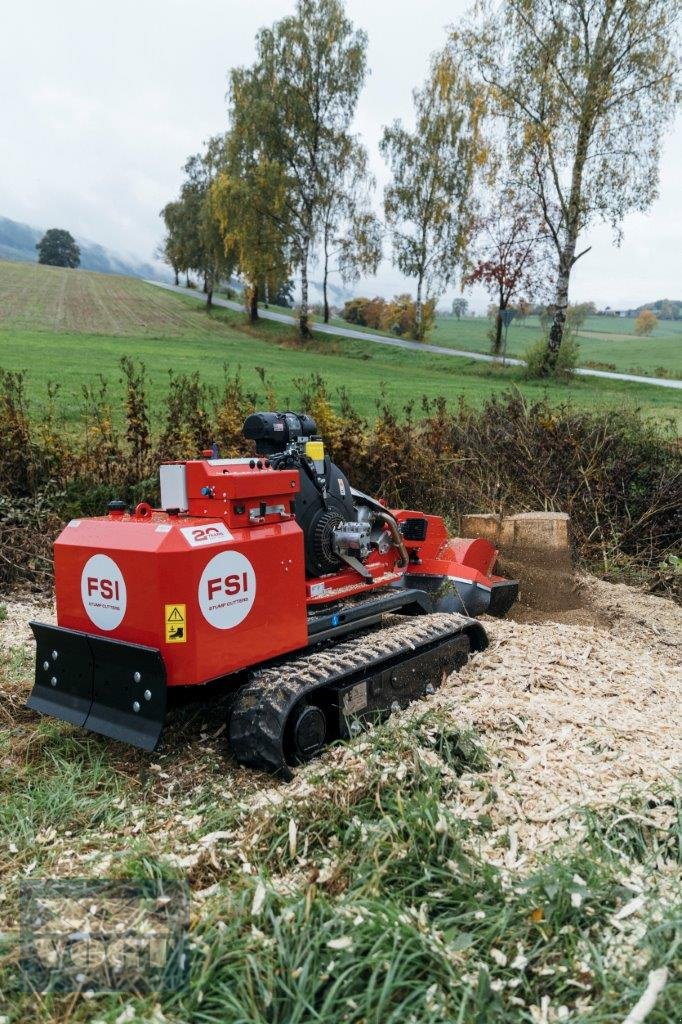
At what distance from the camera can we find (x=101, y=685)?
3926 millimetres

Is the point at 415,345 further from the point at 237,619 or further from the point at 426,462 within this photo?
the point at 237,619

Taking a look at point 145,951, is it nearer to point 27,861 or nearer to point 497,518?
point 27,861

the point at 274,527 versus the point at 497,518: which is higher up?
the point at 274,527

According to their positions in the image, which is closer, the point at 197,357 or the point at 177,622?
the point at 177,622

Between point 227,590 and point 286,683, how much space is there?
554mm

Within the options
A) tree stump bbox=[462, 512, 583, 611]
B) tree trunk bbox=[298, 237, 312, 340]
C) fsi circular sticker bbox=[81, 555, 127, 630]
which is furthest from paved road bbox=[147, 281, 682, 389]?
fsi circular sticker bbox=[81, 555, 127, 630]

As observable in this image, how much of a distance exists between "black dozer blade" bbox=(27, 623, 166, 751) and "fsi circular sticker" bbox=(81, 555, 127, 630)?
0.34ft

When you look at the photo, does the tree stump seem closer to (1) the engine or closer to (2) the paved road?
(1) the engine

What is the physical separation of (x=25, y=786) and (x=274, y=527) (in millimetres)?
1751

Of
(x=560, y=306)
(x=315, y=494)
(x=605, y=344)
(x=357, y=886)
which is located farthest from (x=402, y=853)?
(x=605, y=344)

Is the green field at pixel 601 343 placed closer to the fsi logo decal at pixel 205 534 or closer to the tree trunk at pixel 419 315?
the tree trunk at pixel 419 315

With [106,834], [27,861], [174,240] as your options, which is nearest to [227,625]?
[106,834]

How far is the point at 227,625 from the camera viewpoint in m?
3.85

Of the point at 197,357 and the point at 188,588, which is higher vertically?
the point at 197,357
